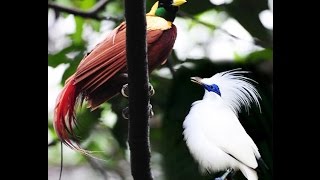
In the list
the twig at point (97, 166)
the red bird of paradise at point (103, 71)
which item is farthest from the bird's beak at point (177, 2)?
the twig at point (97, 166)

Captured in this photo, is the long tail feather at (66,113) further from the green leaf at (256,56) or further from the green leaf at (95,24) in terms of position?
the green leaf at (256,56)

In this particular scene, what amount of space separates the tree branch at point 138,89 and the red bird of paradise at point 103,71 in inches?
7.6

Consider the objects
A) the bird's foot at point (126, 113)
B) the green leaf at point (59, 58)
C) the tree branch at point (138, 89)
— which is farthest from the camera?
the green leaf at point (59, 58)

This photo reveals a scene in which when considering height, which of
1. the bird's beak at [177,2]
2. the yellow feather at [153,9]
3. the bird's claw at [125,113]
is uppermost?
the bird's beak at [177,2]

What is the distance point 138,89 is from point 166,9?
410 mm

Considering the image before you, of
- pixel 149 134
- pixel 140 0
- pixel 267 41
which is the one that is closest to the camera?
pixel 140 0

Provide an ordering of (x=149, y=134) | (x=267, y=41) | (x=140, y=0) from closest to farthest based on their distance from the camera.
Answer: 1. (x=140, y=0)
2. (x=149, y=134)
3. (x=267, y=41)

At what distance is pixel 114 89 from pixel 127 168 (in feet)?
0.99

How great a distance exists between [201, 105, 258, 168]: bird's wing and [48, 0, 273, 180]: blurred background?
0.15ft

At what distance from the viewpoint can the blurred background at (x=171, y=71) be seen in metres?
2.29

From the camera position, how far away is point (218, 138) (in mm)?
2279

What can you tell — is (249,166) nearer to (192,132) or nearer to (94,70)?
(192,132)
